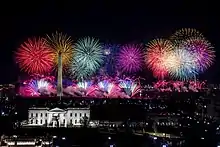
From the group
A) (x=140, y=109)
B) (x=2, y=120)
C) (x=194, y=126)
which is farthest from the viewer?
(x=140, y=109)

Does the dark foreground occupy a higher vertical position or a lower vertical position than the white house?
lower

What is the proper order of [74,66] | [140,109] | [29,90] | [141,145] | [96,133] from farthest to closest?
[29,90] < [74,66] < [140,109] < [96,133] < [141,145]

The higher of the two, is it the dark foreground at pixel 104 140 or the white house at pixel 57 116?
the white house at pixel 57 116

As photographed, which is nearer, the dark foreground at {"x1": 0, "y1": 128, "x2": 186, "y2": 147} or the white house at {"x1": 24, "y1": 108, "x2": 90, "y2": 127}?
the dark foreground at {"x1": 0, "y1": 128, "x2": 186, "y2": 147}

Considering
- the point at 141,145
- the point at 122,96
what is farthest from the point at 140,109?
the point at 141,145

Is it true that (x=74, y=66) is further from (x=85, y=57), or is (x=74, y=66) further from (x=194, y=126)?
(x=194, y=126)

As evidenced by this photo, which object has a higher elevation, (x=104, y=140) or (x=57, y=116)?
(x=57, y=116)

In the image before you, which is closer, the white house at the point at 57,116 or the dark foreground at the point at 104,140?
the dark foreground at the point at 104,140

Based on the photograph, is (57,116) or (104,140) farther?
(57,116)
